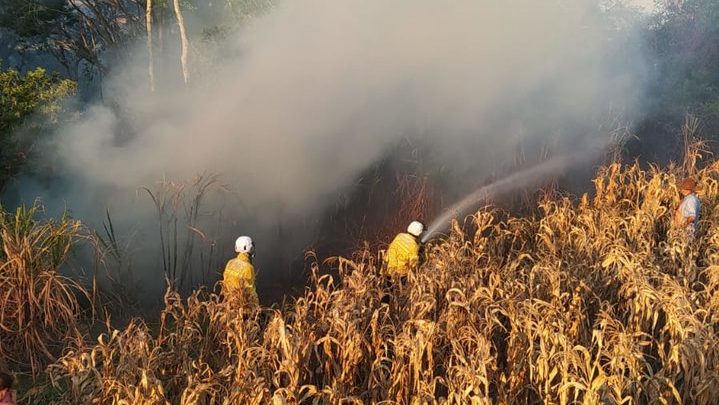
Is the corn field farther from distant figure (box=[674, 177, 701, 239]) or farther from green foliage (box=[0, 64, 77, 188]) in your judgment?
green foliage (box=[0, 64, 77, 188])

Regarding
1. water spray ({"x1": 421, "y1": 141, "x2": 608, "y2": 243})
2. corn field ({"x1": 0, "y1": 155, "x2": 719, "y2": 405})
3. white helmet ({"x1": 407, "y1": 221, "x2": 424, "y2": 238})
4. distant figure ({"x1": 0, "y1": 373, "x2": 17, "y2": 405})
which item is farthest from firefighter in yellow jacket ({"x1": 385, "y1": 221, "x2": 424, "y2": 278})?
distant figure ({"x1": 0, "y1": 373, "x2": 17, "y2": 405})

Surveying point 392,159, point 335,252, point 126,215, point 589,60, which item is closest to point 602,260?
point 335,252

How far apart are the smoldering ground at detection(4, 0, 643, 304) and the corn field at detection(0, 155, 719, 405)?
201cm

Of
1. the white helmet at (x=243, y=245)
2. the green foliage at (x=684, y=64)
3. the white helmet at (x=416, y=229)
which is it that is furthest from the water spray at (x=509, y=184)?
the green foliage at (x=684, y=64)

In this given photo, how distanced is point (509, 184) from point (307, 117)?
10.1ft

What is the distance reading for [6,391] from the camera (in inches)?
123

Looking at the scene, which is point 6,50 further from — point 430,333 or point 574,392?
point 574,392

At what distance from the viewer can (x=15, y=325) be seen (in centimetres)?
434

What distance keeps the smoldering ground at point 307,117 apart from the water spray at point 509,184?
1.03 ft

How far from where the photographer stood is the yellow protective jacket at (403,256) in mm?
5367

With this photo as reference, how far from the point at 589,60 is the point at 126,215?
9.39 m

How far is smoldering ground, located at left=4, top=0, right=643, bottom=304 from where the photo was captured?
22.5 ft

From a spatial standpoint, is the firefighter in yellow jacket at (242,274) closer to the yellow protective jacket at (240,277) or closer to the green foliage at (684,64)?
the yellow protective jacket at (240,277)

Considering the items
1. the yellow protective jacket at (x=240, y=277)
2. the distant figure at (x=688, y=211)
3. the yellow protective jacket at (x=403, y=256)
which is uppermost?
the yellow protective jacket at (x=240, y=277)
